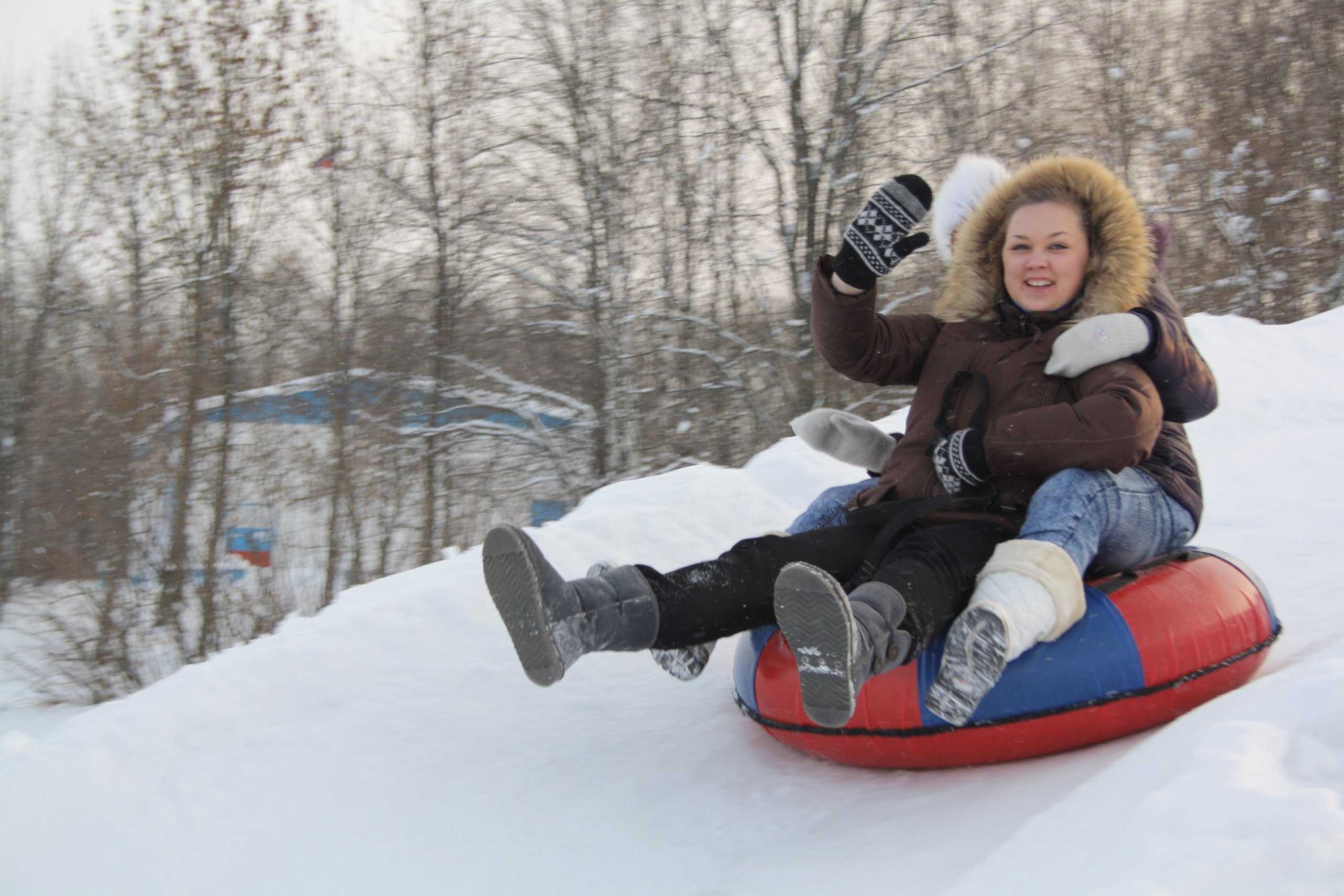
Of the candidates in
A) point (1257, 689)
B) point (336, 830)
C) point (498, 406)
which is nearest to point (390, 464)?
point (498, 406)

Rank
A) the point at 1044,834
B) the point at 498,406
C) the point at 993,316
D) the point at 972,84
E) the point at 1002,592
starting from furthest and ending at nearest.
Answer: the point at 498,406, the point at 972,84, the point at 993,316, the point at 1002,592, the point at 1044,834

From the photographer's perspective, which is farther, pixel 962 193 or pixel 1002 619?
pixel 962 193

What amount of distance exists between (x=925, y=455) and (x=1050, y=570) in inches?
19.3

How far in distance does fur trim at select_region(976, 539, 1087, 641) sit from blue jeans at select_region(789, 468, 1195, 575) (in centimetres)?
5

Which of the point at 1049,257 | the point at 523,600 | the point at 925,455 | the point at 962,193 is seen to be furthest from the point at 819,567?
the point at 962,193

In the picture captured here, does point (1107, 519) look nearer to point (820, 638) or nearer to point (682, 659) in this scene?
point (820, 638)

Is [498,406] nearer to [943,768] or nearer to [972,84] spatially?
[972,84]

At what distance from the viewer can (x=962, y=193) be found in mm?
2645

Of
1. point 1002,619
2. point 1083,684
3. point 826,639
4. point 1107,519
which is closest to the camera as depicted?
point 826,639

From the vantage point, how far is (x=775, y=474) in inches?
159

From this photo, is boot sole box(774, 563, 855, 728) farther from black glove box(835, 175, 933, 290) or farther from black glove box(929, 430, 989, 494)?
black glove box(835, 175, 933, 290)

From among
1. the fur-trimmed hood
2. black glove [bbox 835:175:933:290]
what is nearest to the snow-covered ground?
the fur-trimmed hood

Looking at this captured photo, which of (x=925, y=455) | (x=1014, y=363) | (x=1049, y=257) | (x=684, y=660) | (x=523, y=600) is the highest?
(x=1049, y=257)

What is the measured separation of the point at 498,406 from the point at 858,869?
8.20m
